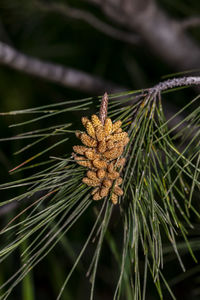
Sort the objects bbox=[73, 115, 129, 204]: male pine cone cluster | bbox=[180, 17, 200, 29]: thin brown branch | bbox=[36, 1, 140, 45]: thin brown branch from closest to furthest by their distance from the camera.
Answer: bbox=[73, 115, 129, 204]: male pine cone cluster → bbox=[180, 17, 200, 29]: thin brown branch → bbox=[36, 1, 140, 45]: thin brown branch

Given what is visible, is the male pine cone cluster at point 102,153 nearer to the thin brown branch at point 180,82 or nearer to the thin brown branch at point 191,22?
the thin brown branch at point 180,82

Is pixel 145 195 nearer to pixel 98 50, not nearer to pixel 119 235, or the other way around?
pixel 119 235

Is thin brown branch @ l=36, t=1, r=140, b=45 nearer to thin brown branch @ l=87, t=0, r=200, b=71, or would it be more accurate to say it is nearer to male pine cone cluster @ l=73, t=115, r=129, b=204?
thin brown branch @ l=87, t=0, r=200, b=71

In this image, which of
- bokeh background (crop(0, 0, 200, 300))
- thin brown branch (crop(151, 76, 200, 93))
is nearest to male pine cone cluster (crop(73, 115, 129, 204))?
thin brown branch (crop(151, 76, 200, 93))

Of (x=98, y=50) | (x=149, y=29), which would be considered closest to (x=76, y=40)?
(x=98, y=50)

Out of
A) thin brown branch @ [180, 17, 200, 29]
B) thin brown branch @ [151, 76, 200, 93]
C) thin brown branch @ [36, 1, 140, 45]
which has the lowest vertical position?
thin brown branch @ [151, 76, 200, 93]

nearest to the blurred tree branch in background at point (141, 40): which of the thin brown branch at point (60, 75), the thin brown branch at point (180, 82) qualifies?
the thin brown branch at point (60, 75)
